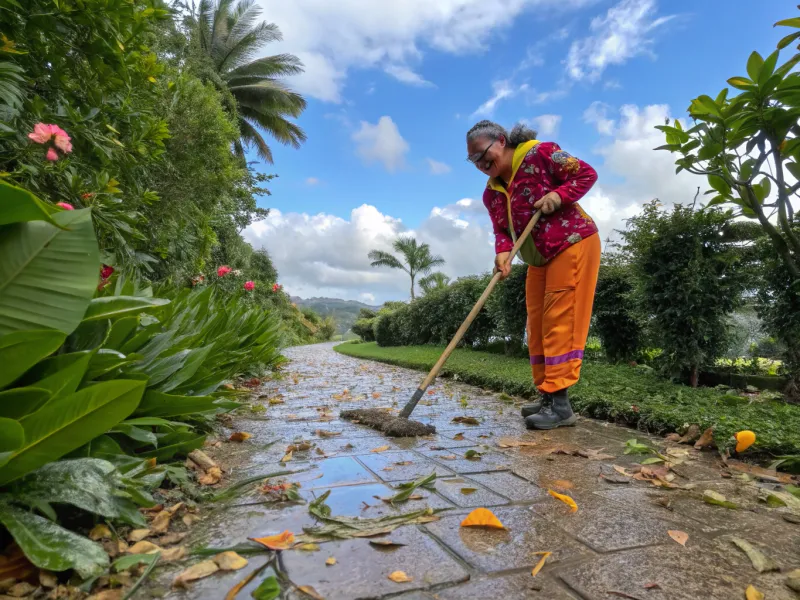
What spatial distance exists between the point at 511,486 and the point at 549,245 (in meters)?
1.78

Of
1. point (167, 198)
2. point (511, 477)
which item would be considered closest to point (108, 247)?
point (167, 198)

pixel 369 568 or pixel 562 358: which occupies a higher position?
pixel 562 358

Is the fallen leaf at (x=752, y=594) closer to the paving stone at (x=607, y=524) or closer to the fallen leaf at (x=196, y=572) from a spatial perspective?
the paving stone at (x=607, y=524)

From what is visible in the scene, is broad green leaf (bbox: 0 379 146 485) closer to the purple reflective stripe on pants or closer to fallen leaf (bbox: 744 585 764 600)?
fallen leaf (bbox: 744 585 764 600)

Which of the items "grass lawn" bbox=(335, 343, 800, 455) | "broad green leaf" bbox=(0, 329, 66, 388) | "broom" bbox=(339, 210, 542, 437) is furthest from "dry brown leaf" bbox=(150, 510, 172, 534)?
"grass lawn" bbox=(335, 343, 800, 455)

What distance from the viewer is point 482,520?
60.6 inches

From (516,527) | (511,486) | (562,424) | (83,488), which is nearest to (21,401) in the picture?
(83,488)

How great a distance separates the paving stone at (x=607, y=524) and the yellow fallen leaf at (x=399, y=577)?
573 millimetres

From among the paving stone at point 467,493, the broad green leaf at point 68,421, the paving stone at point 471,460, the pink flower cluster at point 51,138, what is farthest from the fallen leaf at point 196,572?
the pink flower cluster at point 51,138

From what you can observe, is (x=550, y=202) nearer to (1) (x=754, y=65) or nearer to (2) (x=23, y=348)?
(1) (x=754, y=65)

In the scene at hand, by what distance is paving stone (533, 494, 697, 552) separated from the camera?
1.44 m

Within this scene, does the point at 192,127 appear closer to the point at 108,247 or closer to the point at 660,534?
the point at 108,247

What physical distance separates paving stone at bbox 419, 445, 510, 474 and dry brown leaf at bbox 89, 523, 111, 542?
135 centimetres

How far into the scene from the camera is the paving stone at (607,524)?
4.73 feet
